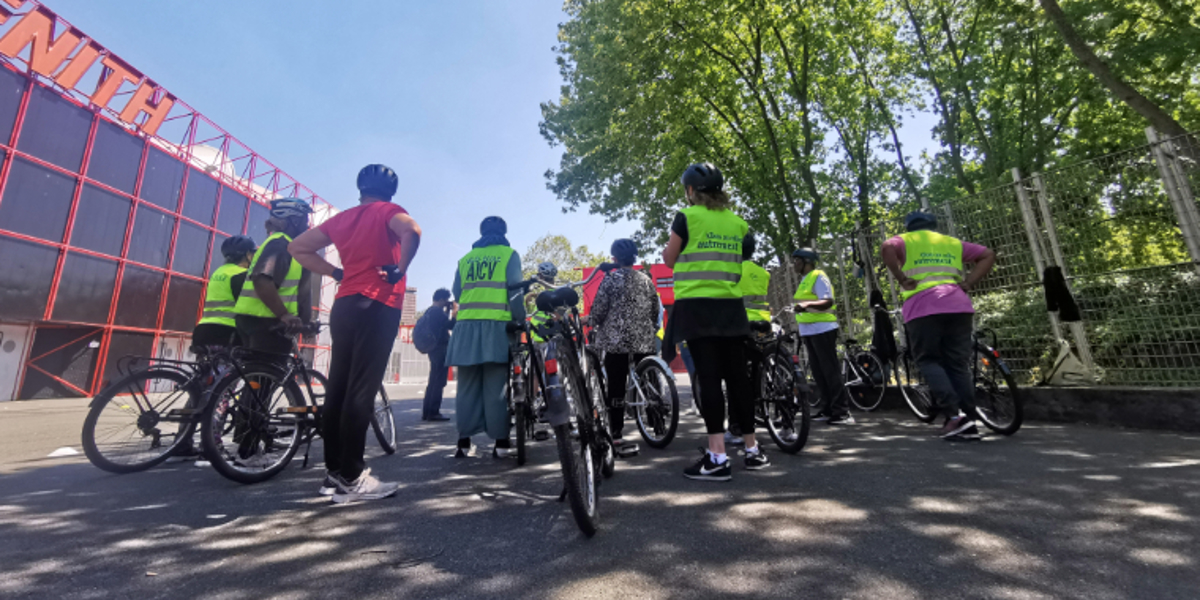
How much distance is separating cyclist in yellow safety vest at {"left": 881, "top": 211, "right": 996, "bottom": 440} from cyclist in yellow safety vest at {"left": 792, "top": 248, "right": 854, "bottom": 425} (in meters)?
1.05

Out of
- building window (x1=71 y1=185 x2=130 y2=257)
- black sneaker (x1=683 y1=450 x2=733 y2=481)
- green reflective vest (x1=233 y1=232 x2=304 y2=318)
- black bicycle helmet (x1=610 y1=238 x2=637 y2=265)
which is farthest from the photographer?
building window (x1=71 y1=185 x2=130 y2=257)

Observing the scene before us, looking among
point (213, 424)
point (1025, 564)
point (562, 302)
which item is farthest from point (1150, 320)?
point (213, 424)

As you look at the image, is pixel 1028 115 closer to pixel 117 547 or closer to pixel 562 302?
pixel 562 302

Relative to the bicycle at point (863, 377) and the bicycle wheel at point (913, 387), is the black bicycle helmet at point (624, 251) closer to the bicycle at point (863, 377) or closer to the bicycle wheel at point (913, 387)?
the bicycle wheel at point (913, 387)

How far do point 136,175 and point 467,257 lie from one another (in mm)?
22209

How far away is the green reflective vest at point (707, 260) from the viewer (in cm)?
341

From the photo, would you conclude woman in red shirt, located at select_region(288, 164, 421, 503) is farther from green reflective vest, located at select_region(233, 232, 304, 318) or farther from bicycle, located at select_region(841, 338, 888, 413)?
bicycle, located at select_region(841, 338, 888, 413)

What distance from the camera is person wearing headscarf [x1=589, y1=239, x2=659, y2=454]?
4.72 m

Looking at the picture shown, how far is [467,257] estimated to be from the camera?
4.39 metres

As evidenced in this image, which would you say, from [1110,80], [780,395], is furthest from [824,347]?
[1110,80]

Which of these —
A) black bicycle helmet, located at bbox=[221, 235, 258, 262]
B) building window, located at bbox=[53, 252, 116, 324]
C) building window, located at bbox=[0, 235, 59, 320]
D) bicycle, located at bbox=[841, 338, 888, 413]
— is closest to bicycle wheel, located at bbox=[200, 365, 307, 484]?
black bicycle helmet, located at bbox=[221, 235, 258, 262]

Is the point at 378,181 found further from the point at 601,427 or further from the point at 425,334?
the point at 425,334

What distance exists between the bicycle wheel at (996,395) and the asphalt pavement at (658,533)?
53 cm

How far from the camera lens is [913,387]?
5.82m
